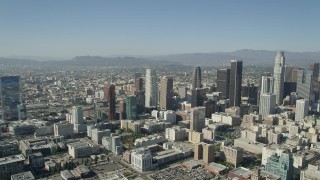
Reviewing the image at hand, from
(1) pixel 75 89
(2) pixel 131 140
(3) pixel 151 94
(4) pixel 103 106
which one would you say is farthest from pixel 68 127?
(1) pixel 75 89

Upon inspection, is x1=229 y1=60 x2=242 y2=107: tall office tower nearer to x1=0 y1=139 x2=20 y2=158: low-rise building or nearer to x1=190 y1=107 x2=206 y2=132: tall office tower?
x1=190 y1=107 x2=206 y2=132: tall office tower

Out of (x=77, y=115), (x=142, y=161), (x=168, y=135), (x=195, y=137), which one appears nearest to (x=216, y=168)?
(x=142, y=161)

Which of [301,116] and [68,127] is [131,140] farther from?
[301,116]

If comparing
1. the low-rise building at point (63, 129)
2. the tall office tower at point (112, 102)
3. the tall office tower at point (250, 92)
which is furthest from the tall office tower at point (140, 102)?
the tall office tower at point (250, 92)

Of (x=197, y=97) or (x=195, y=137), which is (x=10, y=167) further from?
(x=197, y=97)

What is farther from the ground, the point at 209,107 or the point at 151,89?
the point at 151,89
